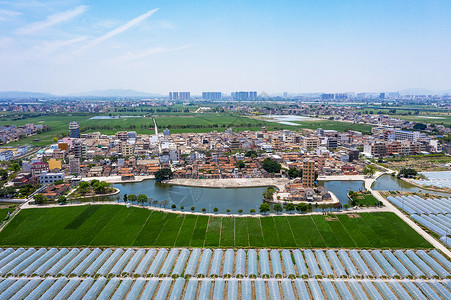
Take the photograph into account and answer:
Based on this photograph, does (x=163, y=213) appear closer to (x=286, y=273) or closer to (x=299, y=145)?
(x=286, y=273)

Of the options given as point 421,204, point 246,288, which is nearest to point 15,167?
point 246,288

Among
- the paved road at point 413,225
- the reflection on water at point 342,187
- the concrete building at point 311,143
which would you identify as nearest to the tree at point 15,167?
the reflection on water at point 342,187

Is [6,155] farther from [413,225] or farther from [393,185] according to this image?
[393,185]

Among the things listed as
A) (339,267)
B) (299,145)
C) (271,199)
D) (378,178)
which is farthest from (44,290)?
(299,145)

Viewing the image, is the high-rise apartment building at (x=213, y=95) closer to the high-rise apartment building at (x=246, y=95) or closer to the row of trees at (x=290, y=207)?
the high-rise apartment building at (x=246, y=95)

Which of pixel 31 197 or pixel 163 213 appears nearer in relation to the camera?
pixel 163 213

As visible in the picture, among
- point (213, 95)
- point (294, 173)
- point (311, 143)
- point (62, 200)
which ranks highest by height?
point (213, 95)

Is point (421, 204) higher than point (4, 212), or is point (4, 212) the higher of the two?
point (421, 204)
